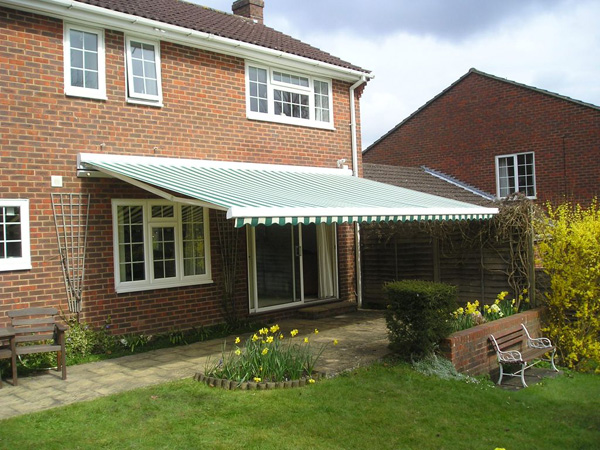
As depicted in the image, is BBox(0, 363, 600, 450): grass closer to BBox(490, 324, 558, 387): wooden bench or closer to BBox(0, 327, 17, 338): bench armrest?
BBox(490, 324, 558, 387): wooden bench

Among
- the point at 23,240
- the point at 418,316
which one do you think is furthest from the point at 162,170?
the point at 418,316

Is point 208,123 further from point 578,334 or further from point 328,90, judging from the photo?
point 578,334

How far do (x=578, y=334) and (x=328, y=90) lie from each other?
9.37 meters

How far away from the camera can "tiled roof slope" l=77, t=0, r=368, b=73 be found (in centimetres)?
1258

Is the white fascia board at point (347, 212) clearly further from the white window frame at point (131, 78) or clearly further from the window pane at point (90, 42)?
the window pane at point (90, 42)

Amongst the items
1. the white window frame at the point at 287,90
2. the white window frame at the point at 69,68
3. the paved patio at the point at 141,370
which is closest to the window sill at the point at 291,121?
the white window frame at the point at 287,90

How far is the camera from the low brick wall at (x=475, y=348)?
9.79 m

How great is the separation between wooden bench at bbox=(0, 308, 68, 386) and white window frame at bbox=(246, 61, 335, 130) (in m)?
7.07

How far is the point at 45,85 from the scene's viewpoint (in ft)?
36.1

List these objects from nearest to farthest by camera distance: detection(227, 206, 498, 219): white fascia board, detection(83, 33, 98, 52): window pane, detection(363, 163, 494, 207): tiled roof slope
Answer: detection(227, 206, 498, 219): white fascia board < detection(83, 33, 98, 52): window pane < detection(363, 163, 494, 207): tiled roof slope

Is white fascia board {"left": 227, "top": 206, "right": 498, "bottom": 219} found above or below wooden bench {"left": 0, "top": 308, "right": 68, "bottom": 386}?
above

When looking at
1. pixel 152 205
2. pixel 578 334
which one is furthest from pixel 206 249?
pixel 578 334

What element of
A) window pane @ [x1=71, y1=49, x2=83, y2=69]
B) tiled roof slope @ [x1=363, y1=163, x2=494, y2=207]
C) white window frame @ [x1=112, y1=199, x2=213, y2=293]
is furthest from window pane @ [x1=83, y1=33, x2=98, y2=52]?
tiled roof slope @ [x1=363, y1=163, x2=494, y2=207]

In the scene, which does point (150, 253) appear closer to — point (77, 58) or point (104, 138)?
point (104, 138)
